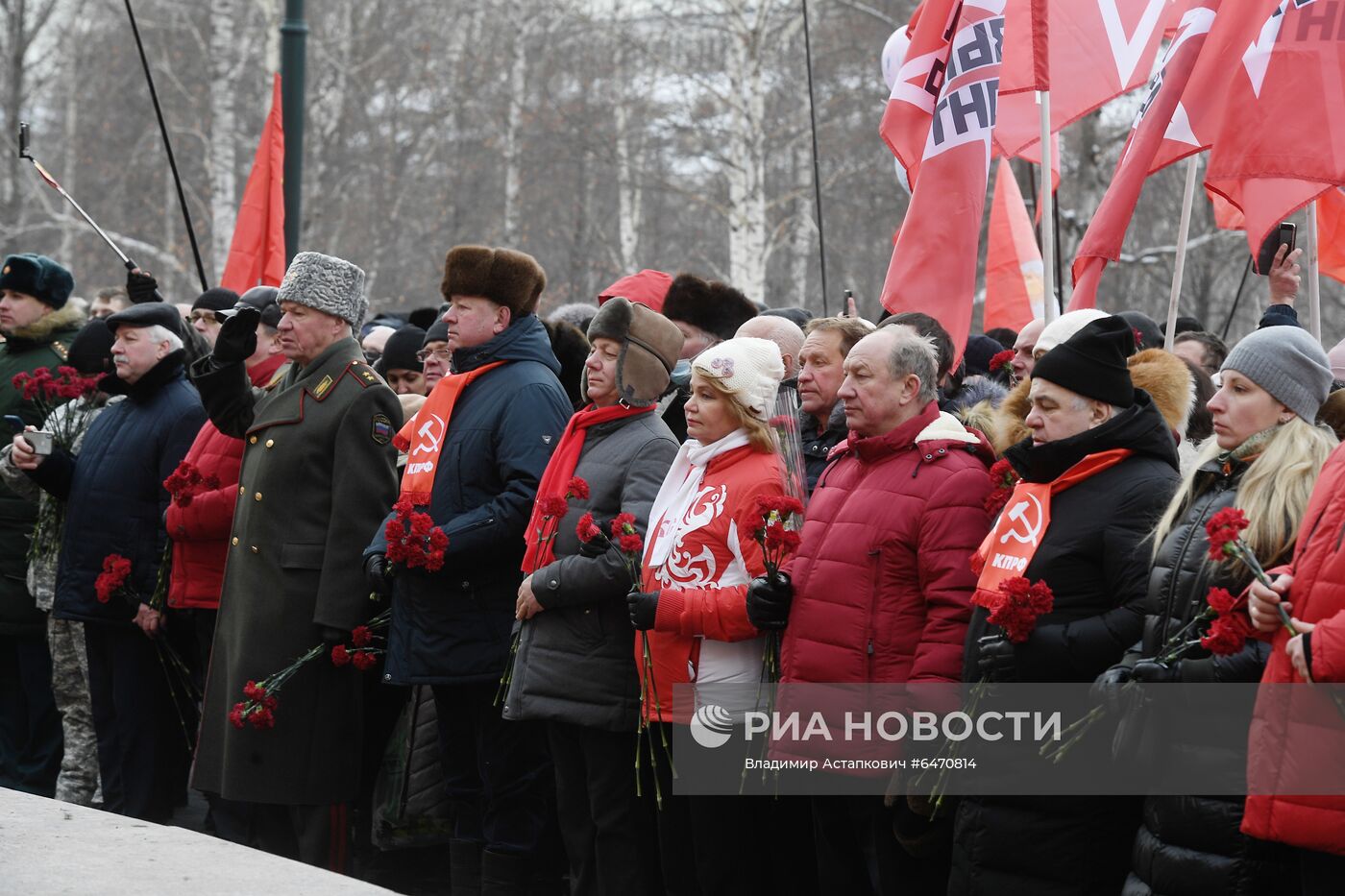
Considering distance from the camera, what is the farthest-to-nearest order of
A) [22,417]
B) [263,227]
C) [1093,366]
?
[263,227] < [22,417] < [1093,366]

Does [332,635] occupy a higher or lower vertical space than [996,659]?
lower

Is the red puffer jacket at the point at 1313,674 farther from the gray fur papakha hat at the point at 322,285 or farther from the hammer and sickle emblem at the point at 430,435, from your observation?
the gray fur papakha hat at the point at 322,285

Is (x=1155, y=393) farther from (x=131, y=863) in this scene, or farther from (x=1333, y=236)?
(x=131, y=863)

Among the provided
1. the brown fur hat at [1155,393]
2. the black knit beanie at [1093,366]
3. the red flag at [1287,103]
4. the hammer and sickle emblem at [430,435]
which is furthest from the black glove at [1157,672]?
the hammer and sickle emblem at [430,435]

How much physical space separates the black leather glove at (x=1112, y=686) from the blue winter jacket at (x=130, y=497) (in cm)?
439

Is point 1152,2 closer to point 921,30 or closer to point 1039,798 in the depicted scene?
point 921,30

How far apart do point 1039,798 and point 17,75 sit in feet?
89.1

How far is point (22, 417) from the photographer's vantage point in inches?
332

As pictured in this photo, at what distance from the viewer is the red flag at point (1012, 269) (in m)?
8.99

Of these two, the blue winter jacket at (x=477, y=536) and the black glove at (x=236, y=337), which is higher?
the black glove at (x=236, y=337)

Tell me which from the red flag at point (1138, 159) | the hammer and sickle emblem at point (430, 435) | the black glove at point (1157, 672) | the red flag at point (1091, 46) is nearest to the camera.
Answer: the black glove at point (1157, 672)

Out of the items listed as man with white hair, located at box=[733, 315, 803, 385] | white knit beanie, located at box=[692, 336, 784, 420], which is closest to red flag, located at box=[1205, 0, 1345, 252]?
man with white hair, located at box=[733, 315, 803, 385]

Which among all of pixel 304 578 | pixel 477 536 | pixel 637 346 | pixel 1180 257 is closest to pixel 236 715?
pixel 304 578

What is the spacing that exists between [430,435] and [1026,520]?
250cm
